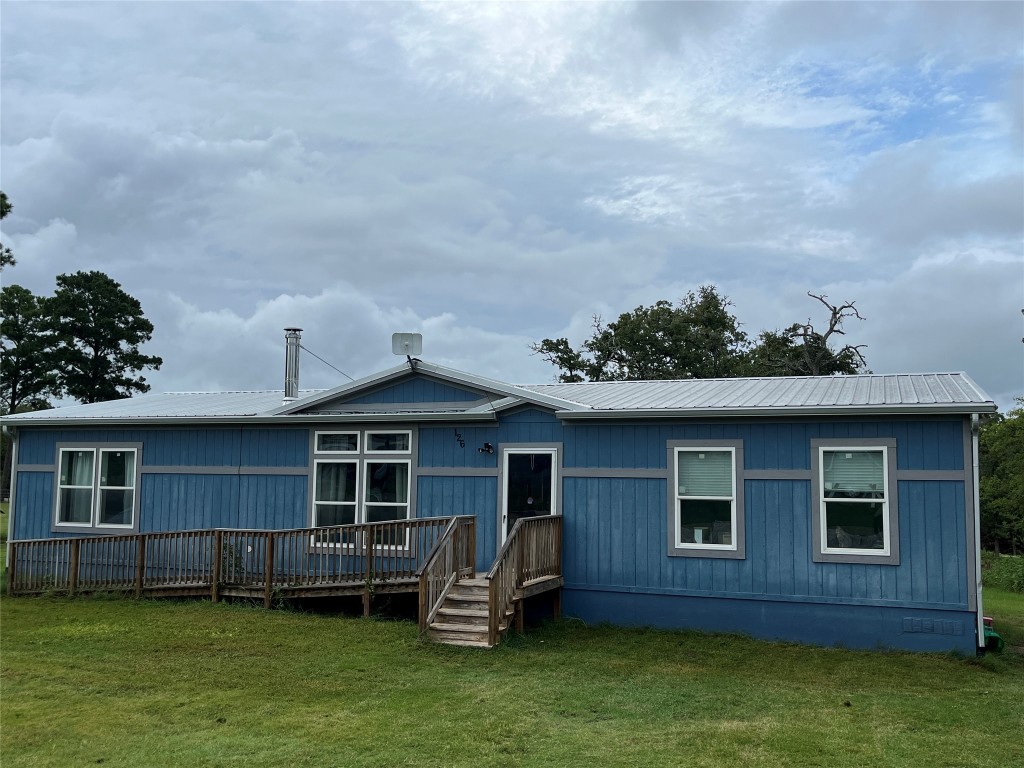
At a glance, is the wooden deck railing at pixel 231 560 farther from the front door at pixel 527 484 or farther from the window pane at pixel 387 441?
the window pane at pixel 387 441

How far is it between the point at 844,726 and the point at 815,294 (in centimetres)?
2662

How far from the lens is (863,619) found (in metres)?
10.9

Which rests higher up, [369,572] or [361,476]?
[361,476]

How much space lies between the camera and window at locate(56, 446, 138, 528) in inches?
614

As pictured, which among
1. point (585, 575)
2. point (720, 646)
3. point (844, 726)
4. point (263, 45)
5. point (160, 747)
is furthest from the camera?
point (263, 45)

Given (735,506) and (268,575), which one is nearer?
(735,506)

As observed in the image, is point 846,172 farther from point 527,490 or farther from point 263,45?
point 263,45

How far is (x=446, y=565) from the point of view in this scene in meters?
11.1

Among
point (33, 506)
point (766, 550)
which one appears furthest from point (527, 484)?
point (33, 506)

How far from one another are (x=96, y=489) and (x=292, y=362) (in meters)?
4.18

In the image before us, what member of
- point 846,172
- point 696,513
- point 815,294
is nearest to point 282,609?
point 696,513

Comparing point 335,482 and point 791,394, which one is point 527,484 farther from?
point 791,394

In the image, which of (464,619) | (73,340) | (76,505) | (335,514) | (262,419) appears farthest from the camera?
(73,340)

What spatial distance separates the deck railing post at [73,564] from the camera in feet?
46.2
